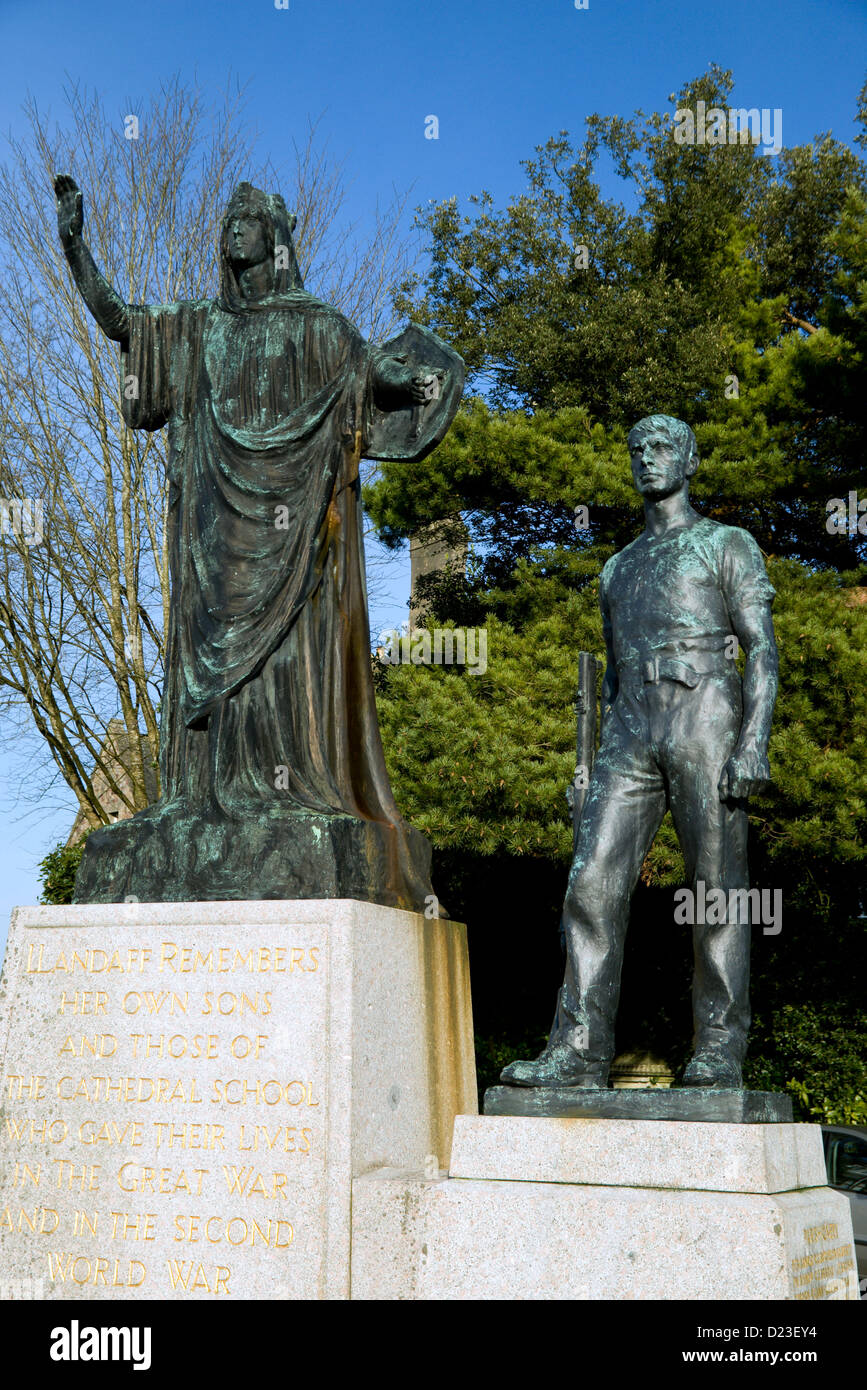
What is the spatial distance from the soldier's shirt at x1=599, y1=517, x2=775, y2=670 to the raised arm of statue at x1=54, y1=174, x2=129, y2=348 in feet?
8.52

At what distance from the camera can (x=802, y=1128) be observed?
4.56 m

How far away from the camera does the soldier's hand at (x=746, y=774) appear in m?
4.80

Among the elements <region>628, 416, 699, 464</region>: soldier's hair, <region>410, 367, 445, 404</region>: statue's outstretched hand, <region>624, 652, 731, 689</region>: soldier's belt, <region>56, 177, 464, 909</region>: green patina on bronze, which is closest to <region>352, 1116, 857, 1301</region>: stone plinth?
<region>56, 177, 464, 909</region>: green patina on bronze

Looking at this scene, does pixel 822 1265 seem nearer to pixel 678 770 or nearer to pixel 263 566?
pixel 678 770

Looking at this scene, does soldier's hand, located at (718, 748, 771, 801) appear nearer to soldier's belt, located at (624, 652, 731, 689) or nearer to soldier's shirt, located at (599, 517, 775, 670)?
soldier's belt, located at (624, 652, 731, 689)

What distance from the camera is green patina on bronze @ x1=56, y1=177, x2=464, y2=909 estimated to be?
5.40 m

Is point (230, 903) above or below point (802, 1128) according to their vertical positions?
above

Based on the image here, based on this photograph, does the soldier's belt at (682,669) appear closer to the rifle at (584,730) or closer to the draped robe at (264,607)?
the rifle at (584,730)

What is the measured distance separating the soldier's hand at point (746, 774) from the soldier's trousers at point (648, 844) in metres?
0.08

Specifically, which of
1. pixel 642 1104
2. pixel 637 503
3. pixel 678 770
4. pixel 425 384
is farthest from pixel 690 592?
pixel 637 503

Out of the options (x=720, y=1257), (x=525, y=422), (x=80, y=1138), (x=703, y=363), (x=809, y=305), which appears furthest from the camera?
(x=809, y=305)

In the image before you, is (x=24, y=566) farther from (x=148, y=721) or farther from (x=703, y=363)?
(x=703, y=363)

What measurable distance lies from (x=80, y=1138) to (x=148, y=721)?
11.0 metres

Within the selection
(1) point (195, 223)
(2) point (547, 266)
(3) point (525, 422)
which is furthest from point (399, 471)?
(2) point (547, 266)
